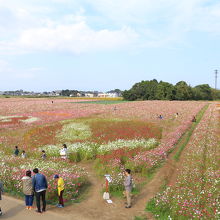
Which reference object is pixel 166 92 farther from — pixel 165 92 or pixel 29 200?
pixel 29 200

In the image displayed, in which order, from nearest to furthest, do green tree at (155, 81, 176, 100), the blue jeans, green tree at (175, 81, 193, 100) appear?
the blue jeans → green tree at (155, 81, 176, 100) → green tree at (175, 81, 193, 100)

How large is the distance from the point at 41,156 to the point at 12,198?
6.74m

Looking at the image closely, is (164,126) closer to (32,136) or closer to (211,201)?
(32,136)

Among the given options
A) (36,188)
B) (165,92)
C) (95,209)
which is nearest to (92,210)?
(95,209)

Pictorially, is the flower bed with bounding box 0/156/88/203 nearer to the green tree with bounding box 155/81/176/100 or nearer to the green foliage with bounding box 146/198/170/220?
the green foliage with bounding box 146/198/170/220

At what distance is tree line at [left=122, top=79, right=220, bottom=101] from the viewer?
343 feet

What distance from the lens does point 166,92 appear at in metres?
105

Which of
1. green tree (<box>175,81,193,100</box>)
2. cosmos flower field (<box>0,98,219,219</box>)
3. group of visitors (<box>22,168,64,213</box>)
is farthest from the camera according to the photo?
green tree (<box>175,81,193,100</box>)

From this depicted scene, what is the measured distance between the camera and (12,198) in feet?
34.1

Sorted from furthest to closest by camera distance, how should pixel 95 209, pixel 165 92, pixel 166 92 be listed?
1. pixel 165 92
2. pixel 166 92
3. pixel 95 209

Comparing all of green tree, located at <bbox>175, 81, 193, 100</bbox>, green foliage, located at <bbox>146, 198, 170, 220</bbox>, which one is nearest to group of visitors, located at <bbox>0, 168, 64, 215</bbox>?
green foliage, located at <bbox>146, 198, 170, 220</bbox>

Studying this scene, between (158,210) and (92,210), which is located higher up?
(158,210)

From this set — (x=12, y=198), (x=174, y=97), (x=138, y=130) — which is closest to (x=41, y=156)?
(x=12, y=198)

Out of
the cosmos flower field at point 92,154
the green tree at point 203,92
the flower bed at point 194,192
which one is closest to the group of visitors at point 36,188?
the cosmos flower field at point 92,154
